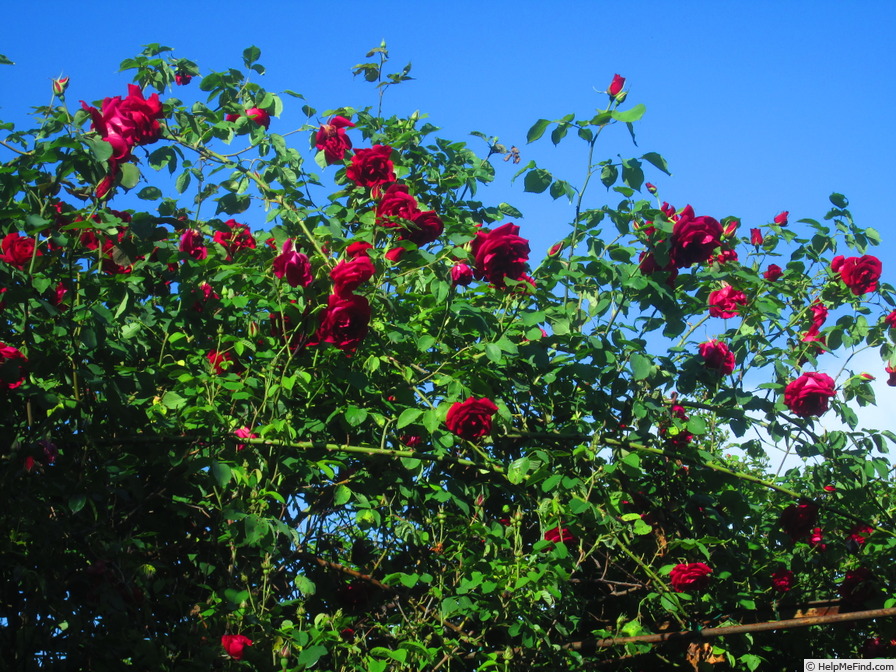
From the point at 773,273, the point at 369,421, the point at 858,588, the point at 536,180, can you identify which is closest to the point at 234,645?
the point at 369,421

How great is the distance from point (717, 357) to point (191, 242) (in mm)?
1821

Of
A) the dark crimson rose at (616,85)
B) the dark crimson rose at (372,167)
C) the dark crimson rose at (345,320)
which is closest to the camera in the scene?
the dark crimson rose at (345,320)

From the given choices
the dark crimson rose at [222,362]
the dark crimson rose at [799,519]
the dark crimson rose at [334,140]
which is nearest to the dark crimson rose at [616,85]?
the dark crimson rose at [334,140]

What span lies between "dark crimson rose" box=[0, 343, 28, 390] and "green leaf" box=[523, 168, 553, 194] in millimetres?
1601

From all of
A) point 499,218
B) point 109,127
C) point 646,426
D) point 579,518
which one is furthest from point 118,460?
point 499,218

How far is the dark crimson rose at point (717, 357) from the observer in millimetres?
2953

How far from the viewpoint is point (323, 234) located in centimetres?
302

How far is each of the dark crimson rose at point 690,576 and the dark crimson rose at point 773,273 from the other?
1224mm

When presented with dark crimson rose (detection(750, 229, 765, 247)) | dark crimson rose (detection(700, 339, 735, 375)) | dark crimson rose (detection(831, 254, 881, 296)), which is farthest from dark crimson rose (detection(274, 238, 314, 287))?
dark crimson rose (detection(831, 254, 881, 296))

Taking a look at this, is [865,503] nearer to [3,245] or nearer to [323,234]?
[323,234]

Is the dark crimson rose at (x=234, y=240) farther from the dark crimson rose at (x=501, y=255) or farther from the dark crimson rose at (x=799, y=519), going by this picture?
the dark crimson rose at (x=799, y=519)

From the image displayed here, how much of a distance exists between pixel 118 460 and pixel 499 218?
1.94 meters

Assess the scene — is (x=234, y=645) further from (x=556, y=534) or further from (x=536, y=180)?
(x=536, y=180)

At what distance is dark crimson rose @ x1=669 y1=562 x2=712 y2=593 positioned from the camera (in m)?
2.84
